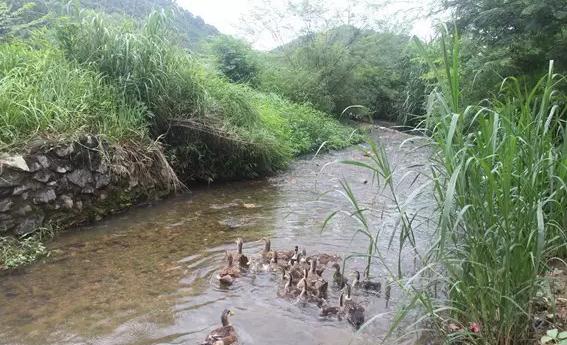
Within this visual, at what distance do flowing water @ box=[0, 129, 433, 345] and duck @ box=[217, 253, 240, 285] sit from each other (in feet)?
0.23

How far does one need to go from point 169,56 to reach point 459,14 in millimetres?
4445

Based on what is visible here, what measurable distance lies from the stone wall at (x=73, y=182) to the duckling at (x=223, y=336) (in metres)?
2.92

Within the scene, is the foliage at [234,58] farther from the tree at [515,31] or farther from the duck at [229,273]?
the duck at [229,273]

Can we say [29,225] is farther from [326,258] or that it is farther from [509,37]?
[509,37]

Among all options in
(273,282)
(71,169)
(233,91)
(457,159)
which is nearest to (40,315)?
(273,282)

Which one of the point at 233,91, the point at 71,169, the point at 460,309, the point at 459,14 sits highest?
the point at 459,14

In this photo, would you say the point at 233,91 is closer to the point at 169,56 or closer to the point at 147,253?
the point at 169,56

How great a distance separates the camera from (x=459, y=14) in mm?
5871

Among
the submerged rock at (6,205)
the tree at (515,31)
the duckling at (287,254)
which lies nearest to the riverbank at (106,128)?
the submerged rock at (6,205)

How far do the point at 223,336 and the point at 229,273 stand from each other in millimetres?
1165

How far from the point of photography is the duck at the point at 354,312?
12.1 feet

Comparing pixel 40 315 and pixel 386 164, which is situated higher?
pixel 386 164

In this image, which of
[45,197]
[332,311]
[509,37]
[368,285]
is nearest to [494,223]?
[332,311]

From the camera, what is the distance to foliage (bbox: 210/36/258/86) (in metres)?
14.2
